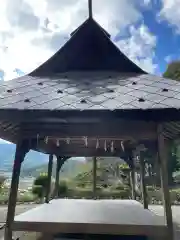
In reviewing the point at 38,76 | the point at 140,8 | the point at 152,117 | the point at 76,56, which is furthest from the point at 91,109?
the point at 140,8

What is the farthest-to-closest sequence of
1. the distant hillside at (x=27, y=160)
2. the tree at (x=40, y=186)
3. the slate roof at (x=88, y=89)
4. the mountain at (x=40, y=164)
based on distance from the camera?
the tree at (x=40, y=186) → the mountain at (x=40, y=164) → the distant hillside at (x=27, y=160) → the slate roof at (x=88, y=89)

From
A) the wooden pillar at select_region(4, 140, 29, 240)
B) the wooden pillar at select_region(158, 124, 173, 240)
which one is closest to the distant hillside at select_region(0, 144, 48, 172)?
the wooden pillar at select_region(4, 140, 29, 240)

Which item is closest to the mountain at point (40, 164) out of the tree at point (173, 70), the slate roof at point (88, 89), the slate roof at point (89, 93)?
the slate roof at point (88, 89)

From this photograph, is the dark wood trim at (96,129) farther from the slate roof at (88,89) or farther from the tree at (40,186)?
the tree at (40,186)

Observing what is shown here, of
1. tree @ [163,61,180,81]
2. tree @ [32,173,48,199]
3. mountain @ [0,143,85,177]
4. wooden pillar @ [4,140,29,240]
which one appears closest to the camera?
wooden pillar @ [4,140,29,240]

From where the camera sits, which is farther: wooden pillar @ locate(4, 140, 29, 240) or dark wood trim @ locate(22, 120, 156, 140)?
dark wood trim @ locate(22, 120, 156, 140)

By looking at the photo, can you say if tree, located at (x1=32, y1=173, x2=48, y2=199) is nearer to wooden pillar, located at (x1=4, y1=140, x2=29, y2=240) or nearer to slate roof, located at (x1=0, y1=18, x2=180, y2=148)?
slate roof, located at (x1=0, y1=18, x2=180, y2=148)

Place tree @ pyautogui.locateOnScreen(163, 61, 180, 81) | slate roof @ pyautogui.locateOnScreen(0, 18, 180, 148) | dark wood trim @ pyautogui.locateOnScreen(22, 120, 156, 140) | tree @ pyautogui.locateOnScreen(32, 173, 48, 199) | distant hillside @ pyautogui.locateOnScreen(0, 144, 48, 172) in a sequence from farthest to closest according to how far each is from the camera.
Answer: tree @ pyautogui.locateOnScreen(163, 61, 180, 81), tree @ pyautogui.locateOnScreen(32, 173, 48, 199), distant hillside @ pyautogui.locateOnScreen(0, 144, 48, 172), dark wood trim @ pyautogui.locateOnScreen(22, 120, 156, 140), slate roof @ pyautogui.locateOnScreen(0, 18, 180, 148)

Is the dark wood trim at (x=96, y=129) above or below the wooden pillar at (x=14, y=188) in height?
above

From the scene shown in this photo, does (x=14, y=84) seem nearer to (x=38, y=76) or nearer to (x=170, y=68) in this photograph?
(x=38, y=76)

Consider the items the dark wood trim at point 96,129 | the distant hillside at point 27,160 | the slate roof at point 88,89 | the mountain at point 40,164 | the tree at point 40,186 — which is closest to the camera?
the slate roof at point 88,89

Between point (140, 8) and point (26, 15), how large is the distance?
4847 millimetres

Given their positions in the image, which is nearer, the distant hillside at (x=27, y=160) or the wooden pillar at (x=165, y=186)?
the wooden pillar at (x=165, y=186)

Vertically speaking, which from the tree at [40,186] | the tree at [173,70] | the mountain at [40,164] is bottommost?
the tree at [40,186]
